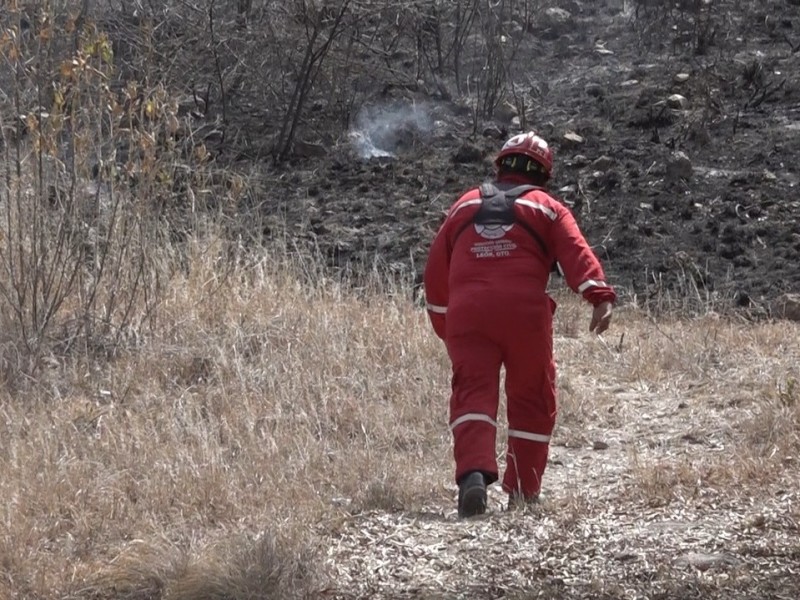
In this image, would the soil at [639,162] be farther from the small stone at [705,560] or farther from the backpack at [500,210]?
the small stone at [705,560]

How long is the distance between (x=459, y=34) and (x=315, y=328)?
5.58 metres

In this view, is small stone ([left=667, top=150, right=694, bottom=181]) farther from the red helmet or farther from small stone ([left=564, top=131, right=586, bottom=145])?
the red helmet

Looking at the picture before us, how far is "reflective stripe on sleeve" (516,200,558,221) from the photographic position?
5715mm

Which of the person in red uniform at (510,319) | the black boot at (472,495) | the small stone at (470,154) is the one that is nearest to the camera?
the black boot at (472,495)

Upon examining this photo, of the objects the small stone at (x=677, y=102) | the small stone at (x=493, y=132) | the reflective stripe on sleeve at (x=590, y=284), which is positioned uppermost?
the small stone at (x=677, y=102)

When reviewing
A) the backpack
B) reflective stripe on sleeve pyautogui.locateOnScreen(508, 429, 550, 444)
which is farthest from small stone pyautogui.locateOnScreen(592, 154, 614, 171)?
reflective stripe on sleeve pyautogui.locateOnScreen(508, 429, 550, 444)

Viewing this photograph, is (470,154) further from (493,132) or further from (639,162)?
(639,162)

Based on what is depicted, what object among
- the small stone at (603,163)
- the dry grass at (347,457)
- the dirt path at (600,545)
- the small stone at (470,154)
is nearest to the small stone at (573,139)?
the small stone at (603,163)

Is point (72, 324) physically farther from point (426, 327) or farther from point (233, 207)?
point (426, 327)

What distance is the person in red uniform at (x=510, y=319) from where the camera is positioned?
5.59m

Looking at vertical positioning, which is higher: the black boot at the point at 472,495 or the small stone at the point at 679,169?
the small stone at the point at 679,169

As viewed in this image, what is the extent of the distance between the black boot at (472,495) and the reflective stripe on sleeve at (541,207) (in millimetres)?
999

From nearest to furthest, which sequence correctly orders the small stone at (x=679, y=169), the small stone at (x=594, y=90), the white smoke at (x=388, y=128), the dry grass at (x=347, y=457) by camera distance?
the dry grass at (x=347, y=457), the small stone at (x=679, y=169), the white smoke at (x=388, y=128), the small stone at (x=594, y=90)

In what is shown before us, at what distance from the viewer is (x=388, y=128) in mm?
12164
